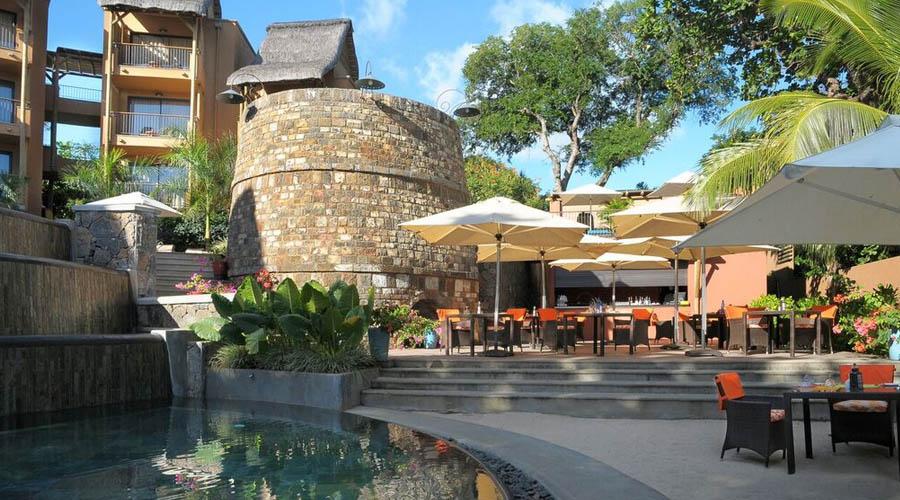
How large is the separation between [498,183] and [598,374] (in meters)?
25.2

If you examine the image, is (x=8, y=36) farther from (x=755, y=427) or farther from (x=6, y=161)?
(x=755, y=427)

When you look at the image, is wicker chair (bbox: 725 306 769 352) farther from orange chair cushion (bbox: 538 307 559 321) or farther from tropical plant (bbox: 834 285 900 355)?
orange chair cushion (bbox: 538 307 559 321)

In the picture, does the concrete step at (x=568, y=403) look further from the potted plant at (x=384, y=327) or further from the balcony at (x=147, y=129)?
the balcony at (x=147, y=129)

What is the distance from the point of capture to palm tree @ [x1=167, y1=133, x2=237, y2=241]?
2461 cm

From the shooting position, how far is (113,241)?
48.6 feet

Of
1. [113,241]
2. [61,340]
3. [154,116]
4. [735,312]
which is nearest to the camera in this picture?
[61,340]

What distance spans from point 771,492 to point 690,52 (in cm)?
1767

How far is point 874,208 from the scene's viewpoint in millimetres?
6453

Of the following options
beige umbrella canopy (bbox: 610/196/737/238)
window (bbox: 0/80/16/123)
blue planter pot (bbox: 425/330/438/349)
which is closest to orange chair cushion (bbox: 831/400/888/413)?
beige umbrella canopy (bbox: 610/196/737/238)

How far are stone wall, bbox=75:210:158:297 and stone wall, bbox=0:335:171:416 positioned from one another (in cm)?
379

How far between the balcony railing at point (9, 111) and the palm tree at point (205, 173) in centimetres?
534

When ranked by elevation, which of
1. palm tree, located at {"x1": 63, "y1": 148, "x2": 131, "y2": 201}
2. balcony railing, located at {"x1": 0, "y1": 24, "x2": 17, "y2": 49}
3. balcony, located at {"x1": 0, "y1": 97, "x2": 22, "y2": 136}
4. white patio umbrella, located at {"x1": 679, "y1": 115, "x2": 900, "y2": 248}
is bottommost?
white patio umbrella, located at {"x1": 679, "y1": 115, "x2": 900, "y2": 248}

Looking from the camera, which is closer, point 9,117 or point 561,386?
point 561,386

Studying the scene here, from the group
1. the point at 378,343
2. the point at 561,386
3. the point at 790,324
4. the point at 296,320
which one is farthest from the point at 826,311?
the point at 296,320
